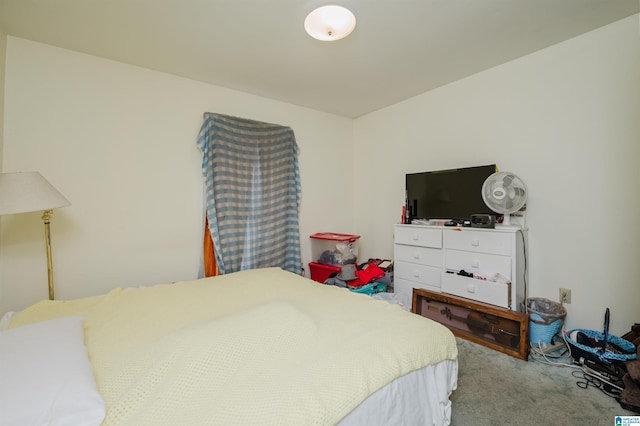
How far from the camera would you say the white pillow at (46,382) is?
26.1 inches

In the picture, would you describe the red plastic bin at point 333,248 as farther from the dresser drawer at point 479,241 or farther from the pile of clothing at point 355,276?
the dresser drawer at point 479,241

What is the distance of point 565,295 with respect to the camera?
215cm

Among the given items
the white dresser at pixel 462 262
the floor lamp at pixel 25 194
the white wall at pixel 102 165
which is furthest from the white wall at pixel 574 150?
the floor lamp at pixel 25 194

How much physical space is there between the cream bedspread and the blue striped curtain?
3.77 ft

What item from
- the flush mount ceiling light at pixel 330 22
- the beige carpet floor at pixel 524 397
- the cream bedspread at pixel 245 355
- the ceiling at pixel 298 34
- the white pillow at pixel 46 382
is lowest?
the beige carpet floor at pixel 524 397

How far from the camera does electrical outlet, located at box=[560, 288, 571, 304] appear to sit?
7.00 ft

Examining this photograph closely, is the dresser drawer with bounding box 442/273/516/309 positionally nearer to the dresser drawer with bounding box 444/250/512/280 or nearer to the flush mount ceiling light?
the dresser drawer with bounding box 444/250/512/280

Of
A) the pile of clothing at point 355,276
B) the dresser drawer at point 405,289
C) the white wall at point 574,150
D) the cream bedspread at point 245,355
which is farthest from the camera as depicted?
the pile of clothing at point 355,276

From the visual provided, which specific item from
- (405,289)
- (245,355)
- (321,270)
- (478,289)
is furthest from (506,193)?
(245,355)

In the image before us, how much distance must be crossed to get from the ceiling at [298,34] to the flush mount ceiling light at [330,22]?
0.34ft

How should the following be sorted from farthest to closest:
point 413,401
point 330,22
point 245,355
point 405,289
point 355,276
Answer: point 355,276 < point 405,289 < point 330,22 < point 413,401 < point 245,355

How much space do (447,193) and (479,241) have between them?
0.57 meters

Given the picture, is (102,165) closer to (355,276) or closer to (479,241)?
(355,276)

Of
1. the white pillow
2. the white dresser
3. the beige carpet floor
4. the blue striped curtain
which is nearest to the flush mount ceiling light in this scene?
the blue striped curtain
